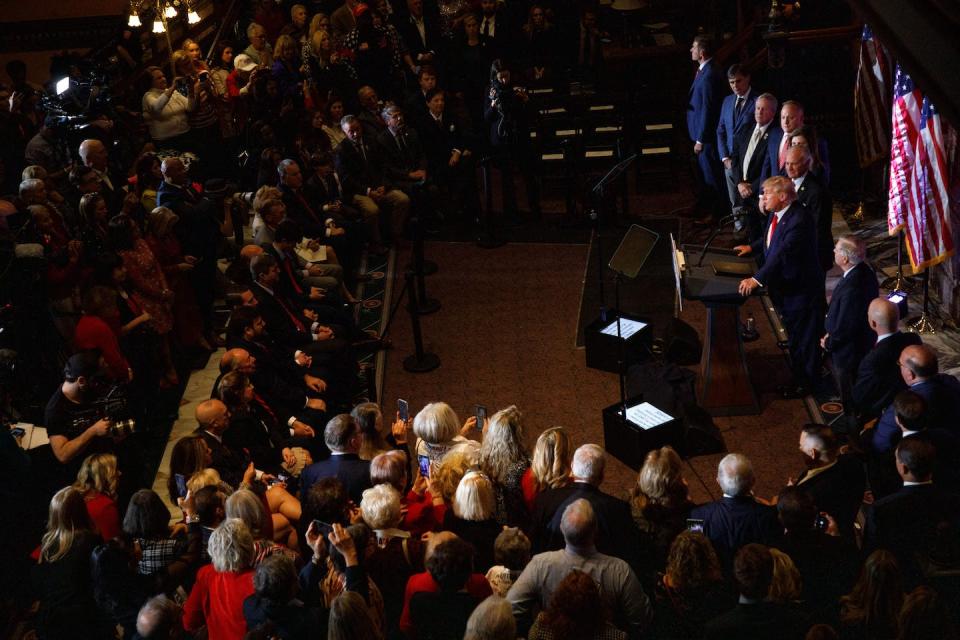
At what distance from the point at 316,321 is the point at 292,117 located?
2961 mm

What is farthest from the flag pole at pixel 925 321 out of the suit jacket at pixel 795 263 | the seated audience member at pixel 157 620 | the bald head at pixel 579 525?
the seated audience member at pixel 157 620

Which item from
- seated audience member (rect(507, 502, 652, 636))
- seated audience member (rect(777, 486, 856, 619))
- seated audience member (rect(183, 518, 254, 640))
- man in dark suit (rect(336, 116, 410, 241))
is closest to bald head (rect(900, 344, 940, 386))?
seated audience member (rect(777, 486, 856, 619))

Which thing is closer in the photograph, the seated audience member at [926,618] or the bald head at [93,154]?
the seated audience member at [926,618]

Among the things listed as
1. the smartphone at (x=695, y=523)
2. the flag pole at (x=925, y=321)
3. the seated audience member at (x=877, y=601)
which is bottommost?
the flag pole at (x=925, y=321)

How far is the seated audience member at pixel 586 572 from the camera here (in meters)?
4.61

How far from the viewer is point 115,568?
16.3 ft

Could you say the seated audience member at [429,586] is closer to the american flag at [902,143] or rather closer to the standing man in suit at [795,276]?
the standing man in suit at [795,276]

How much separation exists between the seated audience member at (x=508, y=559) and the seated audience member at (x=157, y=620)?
139cm

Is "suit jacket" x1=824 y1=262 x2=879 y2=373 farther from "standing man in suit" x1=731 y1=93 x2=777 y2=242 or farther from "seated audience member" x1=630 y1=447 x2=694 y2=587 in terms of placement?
"seated audience member" x1=630 y1=447 x2=694 y2=587

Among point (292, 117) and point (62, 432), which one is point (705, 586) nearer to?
point (62, 432)

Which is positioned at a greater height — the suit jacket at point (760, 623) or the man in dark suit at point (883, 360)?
the suit jacket at point (760, 623)

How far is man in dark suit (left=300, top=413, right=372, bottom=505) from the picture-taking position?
18.7 feet

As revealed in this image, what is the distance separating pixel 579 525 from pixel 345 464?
1.62 meters

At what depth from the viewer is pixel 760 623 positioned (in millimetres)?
4312
